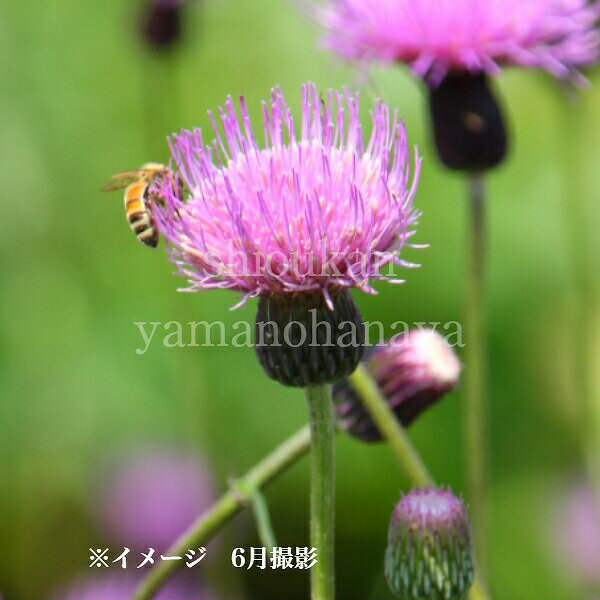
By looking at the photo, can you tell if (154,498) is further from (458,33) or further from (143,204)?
(458,33)

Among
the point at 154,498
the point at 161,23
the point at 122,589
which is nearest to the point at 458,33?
the point at 161,23

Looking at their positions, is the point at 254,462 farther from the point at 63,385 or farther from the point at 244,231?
the point at 244,231

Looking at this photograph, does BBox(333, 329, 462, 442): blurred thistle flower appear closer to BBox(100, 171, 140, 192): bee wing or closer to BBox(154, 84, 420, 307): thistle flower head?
BBox(154, 84, 420, 307): thistle flower head

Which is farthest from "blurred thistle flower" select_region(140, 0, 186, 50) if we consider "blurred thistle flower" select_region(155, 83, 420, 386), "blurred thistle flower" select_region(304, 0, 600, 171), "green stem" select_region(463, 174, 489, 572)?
"blurred thistle flower" select_region(155, 83, 420, 386)

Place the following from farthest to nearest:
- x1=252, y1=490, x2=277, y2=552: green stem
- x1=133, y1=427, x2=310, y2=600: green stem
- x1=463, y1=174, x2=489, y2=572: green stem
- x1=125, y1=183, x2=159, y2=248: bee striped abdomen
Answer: x1=463, y1=174, x2=489, y2=572: green stem < x1=125, y1=183, x2=159, y2=248: bee striped abdomen < x1=133, y1=427, x2=310, y2=600: green stem < x1=252, y1=490, x2=277, y2=552: green stem

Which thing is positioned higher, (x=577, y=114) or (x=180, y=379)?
(x=577, y=114)

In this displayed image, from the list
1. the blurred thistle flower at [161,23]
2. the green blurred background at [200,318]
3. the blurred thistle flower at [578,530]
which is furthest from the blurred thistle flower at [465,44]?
the blurred thistle flower at [578,530]

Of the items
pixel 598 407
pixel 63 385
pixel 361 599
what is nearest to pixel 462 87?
pixel 598 407
